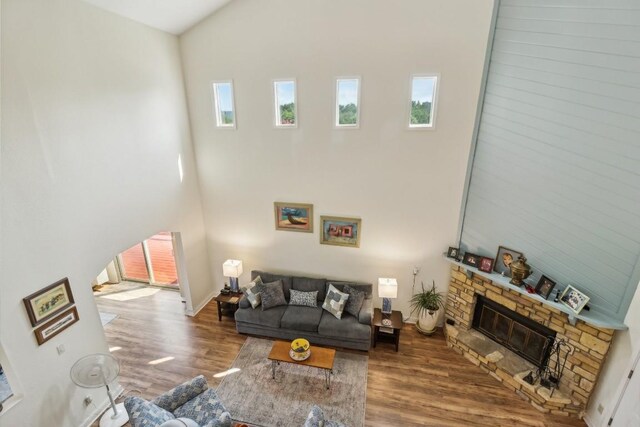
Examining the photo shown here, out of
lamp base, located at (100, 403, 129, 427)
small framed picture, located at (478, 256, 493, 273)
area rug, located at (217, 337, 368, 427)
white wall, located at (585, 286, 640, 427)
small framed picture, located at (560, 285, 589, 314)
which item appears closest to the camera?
white wall, located at (585, 286, 640, 427)

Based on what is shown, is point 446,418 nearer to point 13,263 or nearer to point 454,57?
point 454,57

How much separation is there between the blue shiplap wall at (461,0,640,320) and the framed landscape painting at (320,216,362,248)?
2.46 metres

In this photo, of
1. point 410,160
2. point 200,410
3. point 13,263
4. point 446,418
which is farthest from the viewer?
point 410,160

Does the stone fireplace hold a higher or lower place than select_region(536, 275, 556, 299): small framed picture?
lower

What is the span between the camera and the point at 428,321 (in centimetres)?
618

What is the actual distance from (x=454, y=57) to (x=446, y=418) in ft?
18.4

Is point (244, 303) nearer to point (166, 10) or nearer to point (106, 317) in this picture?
point (106, 317)

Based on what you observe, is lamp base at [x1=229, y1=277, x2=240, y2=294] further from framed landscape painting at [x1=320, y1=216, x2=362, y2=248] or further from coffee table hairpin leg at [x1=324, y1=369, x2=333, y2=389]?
coffee table hairpin leg at [x1=324, y1=369, x2=333, y2=389]

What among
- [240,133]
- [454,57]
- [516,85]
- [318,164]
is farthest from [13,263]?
[516,85]

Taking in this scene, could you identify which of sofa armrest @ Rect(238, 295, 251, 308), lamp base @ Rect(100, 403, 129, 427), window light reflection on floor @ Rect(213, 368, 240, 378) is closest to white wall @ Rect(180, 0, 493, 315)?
sofa armrest @ Rect(238, 295, 251, 308)

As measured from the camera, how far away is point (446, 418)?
4.59 metres

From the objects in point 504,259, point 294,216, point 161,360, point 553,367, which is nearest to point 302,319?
point 294,216

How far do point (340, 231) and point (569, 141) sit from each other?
3.95 m

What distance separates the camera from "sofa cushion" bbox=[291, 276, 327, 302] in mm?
6609
